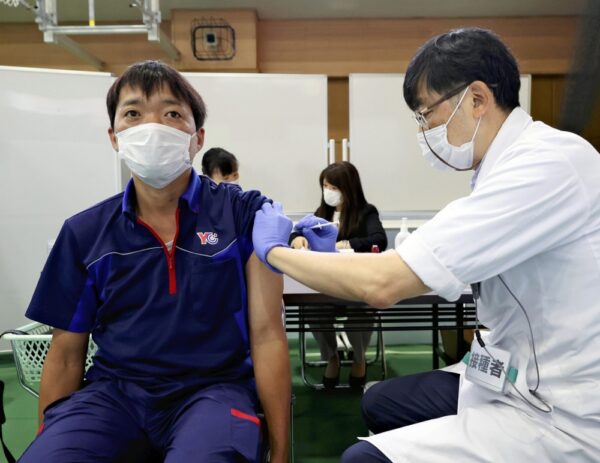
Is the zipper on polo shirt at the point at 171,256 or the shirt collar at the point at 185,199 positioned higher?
the shirt collar at the point at 185,199

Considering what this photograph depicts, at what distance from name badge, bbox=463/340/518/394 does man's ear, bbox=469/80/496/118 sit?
49cm

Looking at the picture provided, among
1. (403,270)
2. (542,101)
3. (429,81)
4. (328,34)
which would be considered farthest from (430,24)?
(403,270)

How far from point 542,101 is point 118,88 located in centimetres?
426

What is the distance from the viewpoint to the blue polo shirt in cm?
107

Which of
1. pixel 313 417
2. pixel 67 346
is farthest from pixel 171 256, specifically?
pixel 313 417

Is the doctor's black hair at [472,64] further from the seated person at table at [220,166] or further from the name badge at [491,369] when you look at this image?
the seated person at table at [220,166]

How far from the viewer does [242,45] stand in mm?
4129

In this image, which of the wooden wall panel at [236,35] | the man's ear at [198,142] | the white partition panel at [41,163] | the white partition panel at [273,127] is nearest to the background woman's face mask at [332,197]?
the white partition panel at [273,127]

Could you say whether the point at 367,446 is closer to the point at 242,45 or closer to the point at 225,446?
the point at 225,446

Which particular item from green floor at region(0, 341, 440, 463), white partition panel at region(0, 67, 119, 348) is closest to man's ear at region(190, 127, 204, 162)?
green floor at region(0, 341, 440, 463)

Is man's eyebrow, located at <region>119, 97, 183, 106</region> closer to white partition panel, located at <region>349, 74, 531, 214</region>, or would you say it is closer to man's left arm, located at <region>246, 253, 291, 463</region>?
man's left arm, located at <region>246, 253, 291, 463</region>

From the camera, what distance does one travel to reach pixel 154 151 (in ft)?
3.78

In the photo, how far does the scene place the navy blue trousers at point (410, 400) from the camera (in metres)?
1.12

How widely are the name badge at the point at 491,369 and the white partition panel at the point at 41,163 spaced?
118 inches
